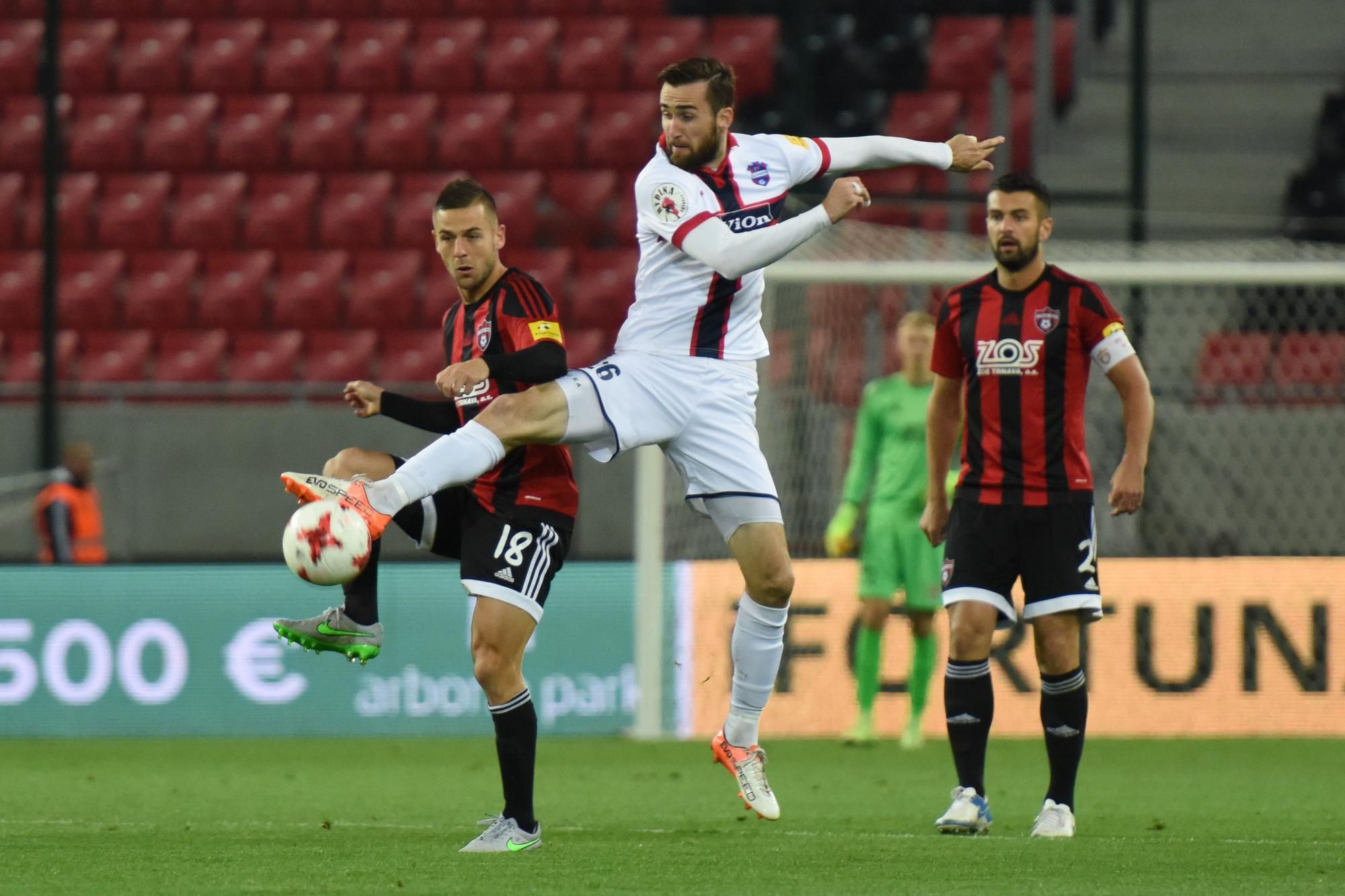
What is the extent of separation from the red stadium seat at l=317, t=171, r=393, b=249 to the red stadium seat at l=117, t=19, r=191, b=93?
2168 millimetres

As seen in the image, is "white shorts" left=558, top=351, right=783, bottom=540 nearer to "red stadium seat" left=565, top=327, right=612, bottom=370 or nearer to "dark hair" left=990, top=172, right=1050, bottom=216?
"dark hair" left=990, top=172, right=1050, bottom=216

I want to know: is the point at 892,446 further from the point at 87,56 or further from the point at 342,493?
the point at 87,56

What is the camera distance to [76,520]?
11766mm

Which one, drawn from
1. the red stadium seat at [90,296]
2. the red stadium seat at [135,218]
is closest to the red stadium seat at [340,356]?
the red stadium seat at [90,296]

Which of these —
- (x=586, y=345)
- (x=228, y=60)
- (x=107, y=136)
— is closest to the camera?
(x=586, y=345)

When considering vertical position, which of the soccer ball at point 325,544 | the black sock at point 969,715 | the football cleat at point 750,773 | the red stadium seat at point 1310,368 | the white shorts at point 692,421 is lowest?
the football cleat at point 750,773

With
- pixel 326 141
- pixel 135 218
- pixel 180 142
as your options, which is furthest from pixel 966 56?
pixel 135 218

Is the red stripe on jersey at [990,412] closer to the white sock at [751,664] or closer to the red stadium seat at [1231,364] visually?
the white sock at [751,664]

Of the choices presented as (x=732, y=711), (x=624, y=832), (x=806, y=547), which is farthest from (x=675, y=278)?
(x=806, y=547)

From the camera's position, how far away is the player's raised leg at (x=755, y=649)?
5836 mm

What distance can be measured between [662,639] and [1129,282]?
9.90ft

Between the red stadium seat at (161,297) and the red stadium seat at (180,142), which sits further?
the red stadium seat at (180,142)

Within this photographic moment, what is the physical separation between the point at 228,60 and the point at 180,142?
0.95m

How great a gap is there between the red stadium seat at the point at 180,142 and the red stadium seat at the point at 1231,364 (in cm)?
848
